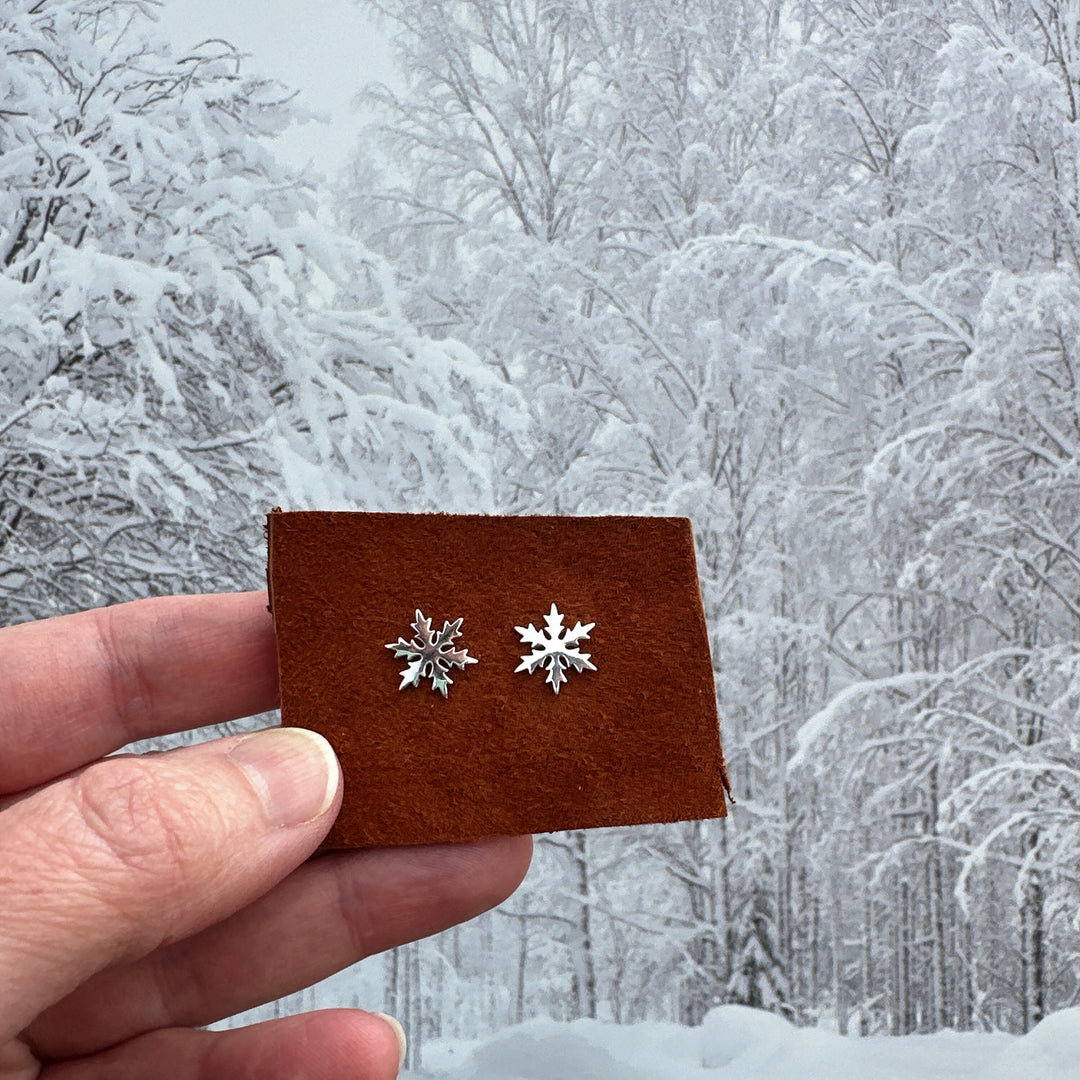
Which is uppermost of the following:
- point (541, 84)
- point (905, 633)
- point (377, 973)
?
point (541, 84)

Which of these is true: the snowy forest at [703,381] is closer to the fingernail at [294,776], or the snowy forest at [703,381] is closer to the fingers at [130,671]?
the fingers at [130,671]

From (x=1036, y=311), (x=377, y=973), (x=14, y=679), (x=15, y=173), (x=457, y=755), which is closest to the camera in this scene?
(x=457, y=755)

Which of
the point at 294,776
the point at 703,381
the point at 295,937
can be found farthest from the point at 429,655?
the point at 703,381

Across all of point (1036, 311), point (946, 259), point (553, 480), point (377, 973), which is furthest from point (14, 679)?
point (377, 973)

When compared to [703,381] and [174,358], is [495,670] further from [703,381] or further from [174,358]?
[703,381]

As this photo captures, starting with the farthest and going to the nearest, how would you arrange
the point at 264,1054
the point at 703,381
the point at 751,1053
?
the point at 703,381 → the point at 751,1053 → the point at 264,1054

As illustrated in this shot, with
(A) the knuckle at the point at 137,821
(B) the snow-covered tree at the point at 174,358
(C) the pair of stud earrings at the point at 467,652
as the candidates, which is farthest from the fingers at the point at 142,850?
(B) the snow-covered tree at the point at 174,358

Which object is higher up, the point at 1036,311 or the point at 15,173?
the point at 15,173

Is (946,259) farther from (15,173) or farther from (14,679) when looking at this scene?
(14,679)
